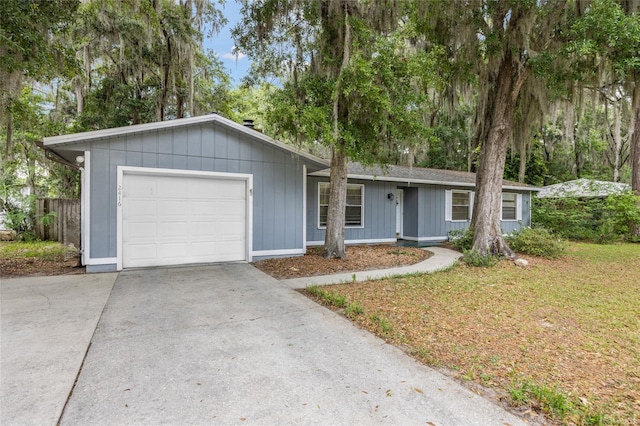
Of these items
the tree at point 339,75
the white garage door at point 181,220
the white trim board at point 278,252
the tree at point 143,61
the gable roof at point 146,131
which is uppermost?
the tree at point 143,61

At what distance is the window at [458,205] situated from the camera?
39.3 ft

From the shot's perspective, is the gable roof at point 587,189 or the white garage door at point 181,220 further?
the gable roof at point 587,189

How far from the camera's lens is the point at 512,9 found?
7047 millimetres

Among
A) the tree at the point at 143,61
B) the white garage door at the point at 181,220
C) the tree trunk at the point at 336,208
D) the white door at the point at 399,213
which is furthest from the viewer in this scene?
the white door at the point at 399,213

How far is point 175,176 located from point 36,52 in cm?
299

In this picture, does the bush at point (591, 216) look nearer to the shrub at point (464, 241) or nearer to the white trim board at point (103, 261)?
the shrub at point (464, 241)

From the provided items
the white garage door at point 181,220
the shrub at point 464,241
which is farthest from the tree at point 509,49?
the white garage door at point 181,220

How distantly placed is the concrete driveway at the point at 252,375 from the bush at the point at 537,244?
7.30 m

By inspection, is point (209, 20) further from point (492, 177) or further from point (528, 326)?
point (528, 326)

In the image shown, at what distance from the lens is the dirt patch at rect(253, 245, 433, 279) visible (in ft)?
20.9

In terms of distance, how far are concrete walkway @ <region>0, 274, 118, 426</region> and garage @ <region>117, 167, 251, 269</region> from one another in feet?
3.68

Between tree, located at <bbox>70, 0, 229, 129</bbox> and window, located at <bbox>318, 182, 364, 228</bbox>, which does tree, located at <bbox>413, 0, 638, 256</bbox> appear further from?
tree, located at <bbox>70, 0, 229, 129</bbox>

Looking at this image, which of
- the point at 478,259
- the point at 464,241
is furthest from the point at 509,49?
the point at 464,241

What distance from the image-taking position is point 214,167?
6.81 meters
